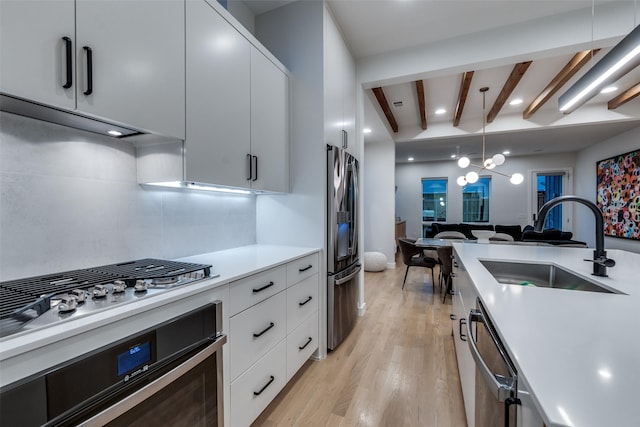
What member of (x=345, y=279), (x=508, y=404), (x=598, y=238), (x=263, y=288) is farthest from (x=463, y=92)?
(x=508, y=404)

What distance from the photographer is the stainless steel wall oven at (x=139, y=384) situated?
25.6 inches

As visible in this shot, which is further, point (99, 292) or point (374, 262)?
point (374, 262)

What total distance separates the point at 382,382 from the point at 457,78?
141 inches

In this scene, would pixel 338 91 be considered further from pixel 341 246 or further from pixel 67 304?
pixel 67 304

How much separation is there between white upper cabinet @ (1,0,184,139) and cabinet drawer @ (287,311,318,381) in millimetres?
1407

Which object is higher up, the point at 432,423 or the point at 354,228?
the point at 354,228

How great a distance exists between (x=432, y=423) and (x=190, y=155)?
1958 millimetres

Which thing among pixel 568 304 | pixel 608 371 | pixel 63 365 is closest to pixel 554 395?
pixel 608 371

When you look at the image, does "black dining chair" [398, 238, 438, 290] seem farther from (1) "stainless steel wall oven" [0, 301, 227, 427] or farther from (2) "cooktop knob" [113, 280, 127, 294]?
(2) "cooktop knob" [113, 280, 127, 294]

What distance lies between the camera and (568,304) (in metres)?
0.94

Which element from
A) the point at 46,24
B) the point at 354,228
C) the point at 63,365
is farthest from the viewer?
the point at 354,228

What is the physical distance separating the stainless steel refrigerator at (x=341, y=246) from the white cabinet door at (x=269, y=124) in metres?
0.38

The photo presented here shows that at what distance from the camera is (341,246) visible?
236 cm

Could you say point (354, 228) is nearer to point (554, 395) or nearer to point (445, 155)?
point (554, 395)
